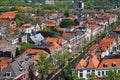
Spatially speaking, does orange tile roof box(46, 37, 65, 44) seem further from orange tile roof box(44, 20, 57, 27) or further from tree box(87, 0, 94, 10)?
tree box(87, 0, 94, 10)

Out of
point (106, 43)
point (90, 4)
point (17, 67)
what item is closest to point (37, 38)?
point (106, 43)

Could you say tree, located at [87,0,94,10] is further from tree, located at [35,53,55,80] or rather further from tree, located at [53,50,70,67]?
tree, located at [35,53,55,80]

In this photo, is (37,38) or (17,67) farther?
(37,38)

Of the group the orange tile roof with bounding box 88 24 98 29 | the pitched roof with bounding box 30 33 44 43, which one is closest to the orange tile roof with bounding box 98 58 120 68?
the pitched roof with bounding box 30 33 44 43

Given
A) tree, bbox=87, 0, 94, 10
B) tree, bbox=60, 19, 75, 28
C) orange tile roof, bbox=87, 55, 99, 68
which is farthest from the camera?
tree, bbox=87, 0, 94, 10

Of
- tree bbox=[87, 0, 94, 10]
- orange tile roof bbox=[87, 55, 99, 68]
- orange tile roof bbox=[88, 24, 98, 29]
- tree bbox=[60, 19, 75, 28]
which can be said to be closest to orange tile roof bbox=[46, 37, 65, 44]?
orange tile roof bbox=[88, 24, 98, 29]

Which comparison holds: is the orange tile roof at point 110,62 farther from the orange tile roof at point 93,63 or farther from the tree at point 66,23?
the tree at point 66,23

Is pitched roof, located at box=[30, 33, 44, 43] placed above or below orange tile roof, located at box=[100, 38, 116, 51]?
below

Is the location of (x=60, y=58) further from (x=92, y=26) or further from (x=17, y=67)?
(x=92, y=26)

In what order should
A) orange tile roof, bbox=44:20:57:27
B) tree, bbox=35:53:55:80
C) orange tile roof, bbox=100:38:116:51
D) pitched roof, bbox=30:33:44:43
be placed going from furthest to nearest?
orange tile roof, bbox=44:20:57:27 → pitched roof, bbox=30:33:44:43 → orange tile roof, bbox=100:38:116:51 → tree, bbox=35:53:55:80

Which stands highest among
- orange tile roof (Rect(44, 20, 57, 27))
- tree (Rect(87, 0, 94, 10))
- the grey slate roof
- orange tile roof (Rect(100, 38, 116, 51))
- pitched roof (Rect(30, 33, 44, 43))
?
the grey slate roof

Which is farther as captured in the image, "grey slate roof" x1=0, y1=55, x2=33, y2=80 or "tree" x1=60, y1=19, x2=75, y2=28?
A: "tree" x1=60, y1=19, x2=75, y2=28

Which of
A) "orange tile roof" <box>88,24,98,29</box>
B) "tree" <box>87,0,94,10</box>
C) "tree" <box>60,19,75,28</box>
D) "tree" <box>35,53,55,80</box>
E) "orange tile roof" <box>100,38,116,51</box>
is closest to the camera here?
"tree" <box>35,53,55,80</box>
